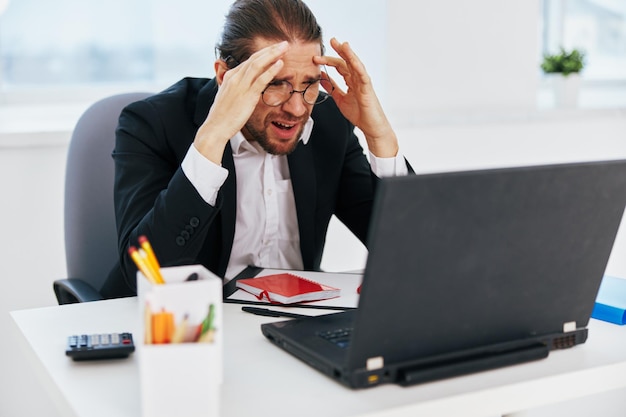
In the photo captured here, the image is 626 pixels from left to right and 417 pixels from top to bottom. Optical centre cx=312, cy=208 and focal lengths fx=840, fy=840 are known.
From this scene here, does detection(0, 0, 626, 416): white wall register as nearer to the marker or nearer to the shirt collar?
the shirt collar

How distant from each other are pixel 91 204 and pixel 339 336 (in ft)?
3.02

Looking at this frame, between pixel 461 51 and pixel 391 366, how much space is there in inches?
86.6

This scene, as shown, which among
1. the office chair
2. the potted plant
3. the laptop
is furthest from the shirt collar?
the potted plant

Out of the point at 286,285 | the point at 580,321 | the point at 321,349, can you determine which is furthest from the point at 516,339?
the point at 286,285

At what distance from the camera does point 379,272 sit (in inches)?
35.6

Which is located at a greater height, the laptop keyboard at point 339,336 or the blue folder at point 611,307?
the laptop keyboard at point 339,336

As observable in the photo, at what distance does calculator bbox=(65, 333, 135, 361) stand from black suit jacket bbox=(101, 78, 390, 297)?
14.6 inches

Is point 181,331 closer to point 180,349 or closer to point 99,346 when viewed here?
point 180,349

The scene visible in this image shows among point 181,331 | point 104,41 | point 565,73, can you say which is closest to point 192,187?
point 181,331

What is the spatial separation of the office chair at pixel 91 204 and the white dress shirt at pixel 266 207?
11.4 inches

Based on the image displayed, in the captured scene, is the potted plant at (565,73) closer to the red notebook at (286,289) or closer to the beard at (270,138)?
the beard at (270,138)

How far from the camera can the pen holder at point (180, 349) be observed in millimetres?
868

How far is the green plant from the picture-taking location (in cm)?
332

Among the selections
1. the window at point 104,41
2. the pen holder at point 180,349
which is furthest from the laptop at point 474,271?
the window at point 104,41
